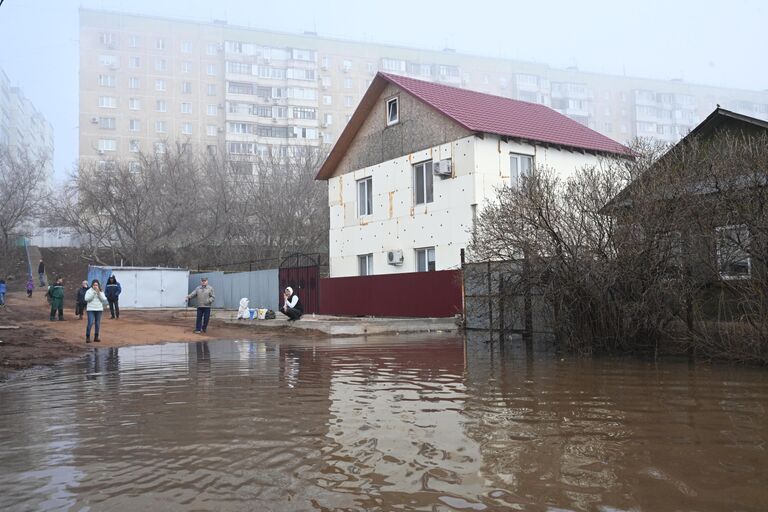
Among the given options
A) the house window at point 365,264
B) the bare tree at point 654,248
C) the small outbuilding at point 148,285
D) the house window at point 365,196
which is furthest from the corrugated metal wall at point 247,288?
the bare tree at point 654,248

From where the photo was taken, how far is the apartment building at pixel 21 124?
8275cm

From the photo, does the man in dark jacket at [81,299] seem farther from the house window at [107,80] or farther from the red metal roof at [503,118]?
the house window at [107,80]

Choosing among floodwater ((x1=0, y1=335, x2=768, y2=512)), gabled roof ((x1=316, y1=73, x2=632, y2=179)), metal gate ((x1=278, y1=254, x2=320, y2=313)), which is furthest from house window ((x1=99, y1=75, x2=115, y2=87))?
floodwater ((x1=0, y1=335, x2=768, y2=512))

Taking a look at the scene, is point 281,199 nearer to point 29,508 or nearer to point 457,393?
point 457,393

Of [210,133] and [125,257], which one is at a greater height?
[210,133]

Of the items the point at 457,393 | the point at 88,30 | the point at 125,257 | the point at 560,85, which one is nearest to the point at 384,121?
the point at 457,393

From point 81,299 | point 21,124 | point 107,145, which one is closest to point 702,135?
point 81,299

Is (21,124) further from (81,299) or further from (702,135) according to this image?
(702,135)

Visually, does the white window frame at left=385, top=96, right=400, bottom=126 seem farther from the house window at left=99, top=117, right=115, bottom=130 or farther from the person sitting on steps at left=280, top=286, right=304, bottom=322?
the house window at left=99, top=117, right=115, bottom=130

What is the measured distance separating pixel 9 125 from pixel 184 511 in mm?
99421

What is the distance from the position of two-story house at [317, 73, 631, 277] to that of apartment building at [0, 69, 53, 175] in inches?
2217

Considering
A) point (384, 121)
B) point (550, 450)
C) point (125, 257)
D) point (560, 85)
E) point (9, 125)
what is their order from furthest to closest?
point (560, 85) → point (9, 125) → point (125, 257) → point (384, 121) → point (550, 450)

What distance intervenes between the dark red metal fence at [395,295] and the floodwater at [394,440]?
371 inches

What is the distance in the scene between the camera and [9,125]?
286 feet
